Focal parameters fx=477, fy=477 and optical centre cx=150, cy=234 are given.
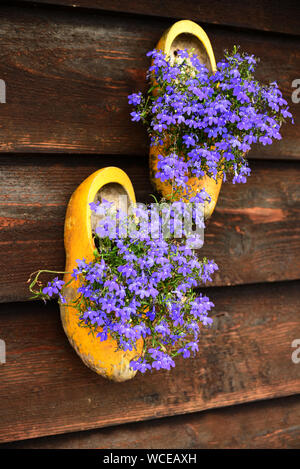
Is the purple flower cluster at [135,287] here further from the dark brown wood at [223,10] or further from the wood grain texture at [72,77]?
the dark brown wood at [223,10]

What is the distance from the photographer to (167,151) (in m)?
1.08

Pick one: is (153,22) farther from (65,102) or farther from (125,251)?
(125,251)

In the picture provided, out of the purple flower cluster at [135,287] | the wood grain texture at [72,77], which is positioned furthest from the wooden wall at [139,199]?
the purple flower cluster at [135,287]

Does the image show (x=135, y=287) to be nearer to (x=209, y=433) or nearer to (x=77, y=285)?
(x=77, y=285)

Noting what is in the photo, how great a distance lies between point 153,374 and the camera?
121 cm

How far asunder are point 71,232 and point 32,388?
1.22ft

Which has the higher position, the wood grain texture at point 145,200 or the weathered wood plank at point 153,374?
the wood grain texture at point 145,200

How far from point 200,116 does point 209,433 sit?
2.76 feet

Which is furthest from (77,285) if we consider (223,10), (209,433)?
(223,10)

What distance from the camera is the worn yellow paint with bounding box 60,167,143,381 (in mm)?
1016

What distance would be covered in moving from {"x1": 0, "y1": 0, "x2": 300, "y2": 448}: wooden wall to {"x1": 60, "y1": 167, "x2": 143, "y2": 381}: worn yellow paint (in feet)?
0.19

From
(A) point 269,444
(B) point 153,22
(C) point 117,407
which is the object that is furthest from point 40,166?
(A) point 269,444

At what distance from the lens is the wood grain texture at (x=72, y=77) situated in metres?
1.02

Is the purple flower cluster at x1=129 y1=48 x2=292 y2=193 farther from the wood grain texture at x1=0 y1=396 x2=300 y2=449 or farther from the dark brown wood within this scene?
the wood grain texture at x1=0 y1=396 x2=300 y2=449
